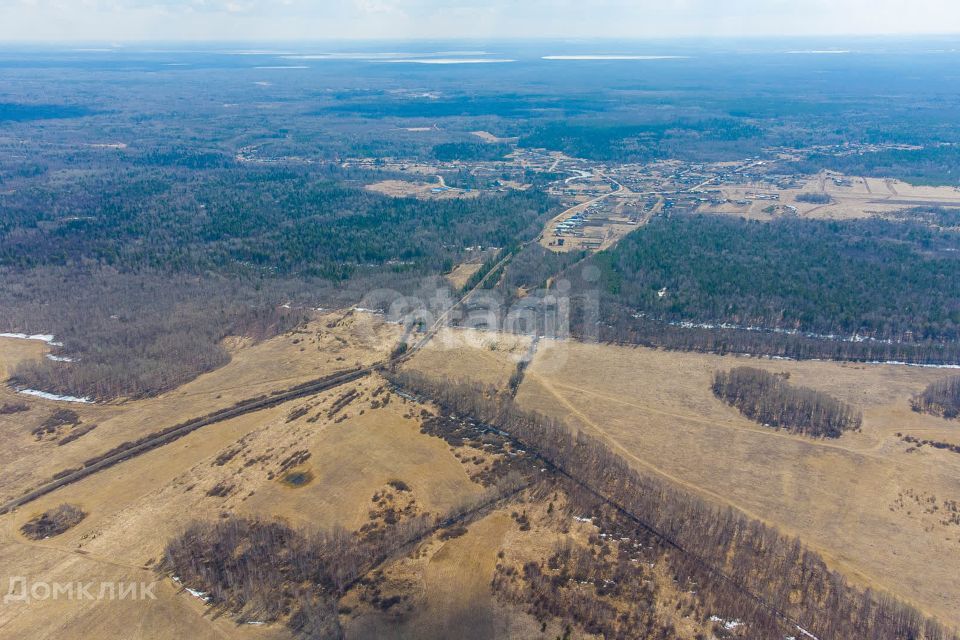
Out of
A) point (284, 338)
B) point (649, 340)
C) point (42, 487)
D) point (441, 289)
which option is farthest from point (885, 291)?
point (42, 487)

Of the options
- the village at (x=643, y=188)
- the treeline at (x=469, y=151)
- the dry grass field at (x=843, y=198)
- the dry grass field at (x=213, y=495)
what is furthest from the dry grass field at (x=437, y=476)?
the treeline at (x=469, y=151)

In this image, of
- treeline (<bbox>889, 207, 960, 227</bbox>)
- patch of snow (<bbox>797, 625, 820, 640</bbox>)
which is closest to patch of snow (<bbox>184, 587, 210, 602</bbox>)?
patch of snow (<bbox>797, 625, 820, 640</bbox>)

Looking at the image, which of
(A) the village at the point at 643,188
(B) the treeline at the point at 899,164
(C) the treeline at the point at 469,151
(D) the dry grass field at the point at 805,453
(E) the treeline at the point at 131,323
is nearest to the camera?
(D) the dry grass field at the point at 805,453

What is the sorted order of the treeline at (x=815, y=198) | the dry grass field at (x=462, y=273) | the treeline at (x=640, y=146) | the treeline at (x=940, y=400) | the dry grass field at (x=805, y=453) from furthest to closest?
the treeline at (x=640, y=146) → the treeline at (x=815, y=198) → the dry grass field at (x=462, y=273) → the treeline at (x=940, y=400) → the dry grass field at (x=805, y=453)

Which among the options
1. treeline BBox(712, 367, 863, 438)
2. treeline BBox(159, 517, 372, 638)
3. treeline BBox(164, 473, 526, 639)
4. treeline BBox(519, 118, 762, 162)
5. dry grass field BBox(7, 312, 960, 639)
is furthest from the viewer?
treeline BBox(519, 118, 762, 162)

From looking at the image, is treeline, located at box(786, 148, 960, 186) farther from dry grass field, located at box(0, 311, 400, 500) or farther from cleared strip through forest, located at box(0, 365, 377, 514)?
cleared strip through forest, located at box(0, 365, 377, 514)

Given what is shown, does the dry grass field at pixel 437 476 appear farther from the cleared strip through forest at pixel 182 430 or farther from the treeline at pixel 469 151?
the treeline at pixel 469 151
